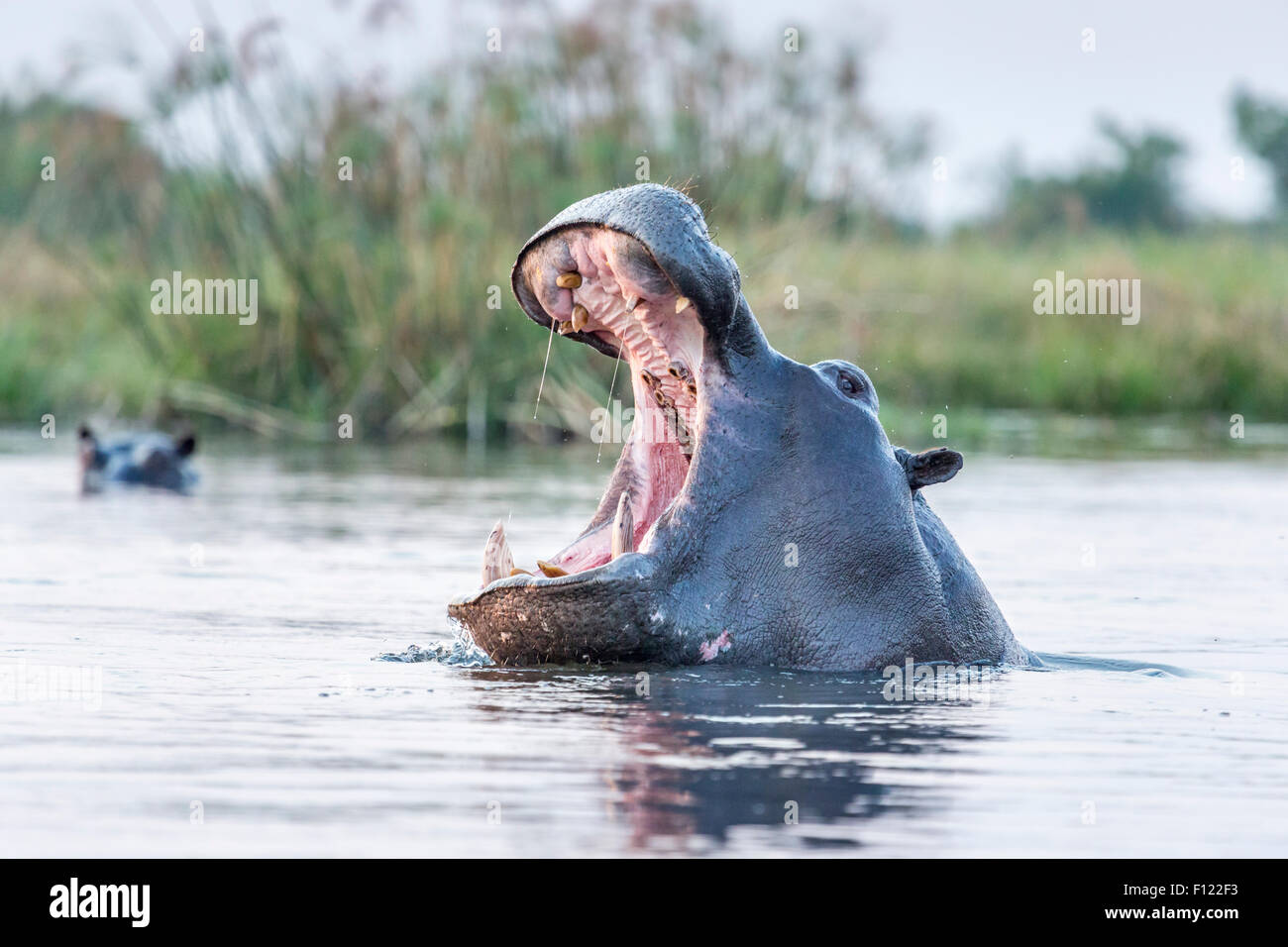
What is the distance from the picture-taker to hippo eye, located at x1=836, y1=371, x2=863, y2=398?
527 cm

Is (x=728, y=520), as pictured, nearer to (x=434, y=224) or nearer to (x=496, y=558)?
(x=496, y=558)

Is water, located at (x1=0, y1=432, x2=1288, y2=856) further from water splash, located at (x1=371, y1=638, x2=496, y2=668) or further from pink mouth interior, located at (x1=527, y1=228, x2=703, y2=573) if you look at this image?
pink mouth interior, located at (x1=527, y1=228, x2=703, y2=573)

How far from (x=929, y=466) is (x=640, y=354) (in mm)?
809

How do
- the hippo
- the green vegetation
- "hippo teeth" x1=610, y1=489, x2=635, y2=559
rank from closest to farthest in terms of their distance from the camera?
"hippo teeth" x1=610, y1=489, x2=635, y2=559 → the hippo → the green vegetation

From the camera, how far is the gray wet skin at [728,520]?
4.88 m

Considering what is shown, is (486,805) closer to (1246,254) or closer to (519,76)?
(519,76)

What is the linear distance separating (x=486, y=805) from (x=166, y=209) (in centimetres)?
1424

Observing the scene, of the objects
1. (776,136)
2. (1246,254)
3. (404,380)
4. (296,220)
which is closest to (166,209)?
(296,220)

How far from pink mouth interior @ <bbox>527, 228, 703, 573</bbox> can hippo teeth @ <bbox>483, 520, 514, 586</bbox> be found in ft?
0.69

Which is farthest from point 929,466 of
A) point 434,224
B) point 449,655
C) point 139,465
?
point 434,224

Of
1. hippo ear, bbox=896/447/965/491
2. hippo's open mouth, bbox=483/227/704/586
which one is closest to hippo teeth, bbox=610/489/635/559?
hippo's open mouth, bbox=483/227/704/586

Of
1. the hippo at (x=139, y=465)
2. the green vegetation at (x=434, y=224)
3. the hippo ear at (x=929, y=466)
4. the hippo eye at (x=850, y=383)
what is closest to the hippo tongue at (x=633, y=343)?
the hippo eye at (x=850, y=383)

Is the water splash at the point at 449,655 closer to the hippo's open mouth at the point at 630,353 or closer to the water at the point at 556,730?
the water at the point at 556,730
